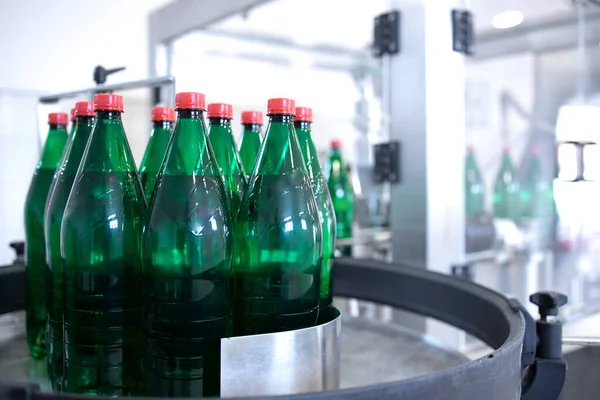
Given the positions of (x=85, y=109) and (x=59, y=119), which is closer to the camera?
(x=85, y=109)

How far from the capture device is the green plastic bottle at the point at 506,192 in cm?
178

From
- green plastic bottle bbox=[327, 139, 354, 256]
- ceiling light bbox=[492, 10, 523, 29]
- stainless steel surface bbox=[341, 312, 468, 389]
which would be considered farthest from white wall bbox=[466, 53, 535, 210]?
stainless steel surface bbox=[341, 312, 468, 389]

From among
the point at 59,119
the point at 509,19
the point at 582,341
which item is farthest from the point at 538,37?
the point at 59,119

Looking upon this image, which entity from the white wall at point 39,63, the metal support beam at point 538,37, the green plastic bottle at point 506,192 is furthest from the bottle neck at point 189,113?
the white wall at point 39,63

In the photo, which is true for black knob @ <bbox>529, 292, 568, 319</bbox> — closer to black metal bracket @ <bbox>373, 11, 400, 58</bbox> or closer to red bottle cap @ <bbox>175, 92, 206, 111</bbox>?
red bottle cap @ <bbox>175, 92, 206, 111</bbox>

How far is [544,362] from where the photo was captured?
42cm

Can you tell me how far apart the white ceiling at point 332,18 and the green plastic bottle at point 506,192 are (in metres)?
0.48

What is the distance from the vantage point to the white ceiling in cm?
180

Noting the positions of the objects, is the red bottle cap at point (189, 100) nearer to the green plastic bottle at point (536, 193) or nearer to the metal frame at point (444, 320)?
the metal frame at point (444, 320)

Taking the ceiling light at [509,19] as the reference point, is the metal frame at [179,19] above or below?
below

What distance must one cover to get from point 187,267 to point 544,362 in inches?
11.0

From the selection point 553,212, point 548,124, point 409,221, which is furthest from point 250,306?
point 548,124

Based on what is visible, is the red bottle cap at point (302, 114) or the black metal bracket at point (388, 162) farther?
the black metal bracket at point (388, 162)

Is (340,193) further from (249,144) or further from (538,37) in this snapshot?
(538,37)
